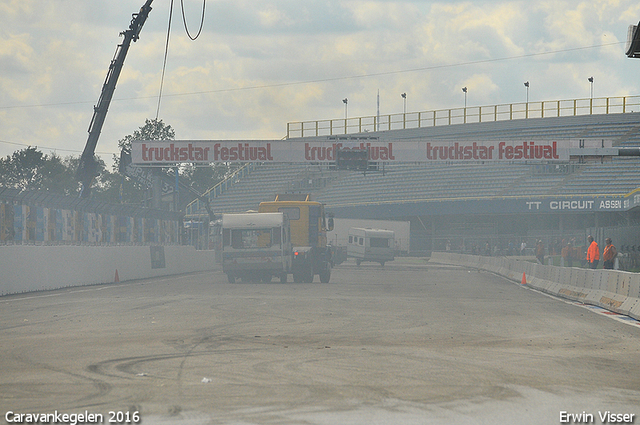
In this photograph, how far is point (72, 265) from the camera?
1042 inches

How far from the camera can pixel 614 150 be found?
3941 cm

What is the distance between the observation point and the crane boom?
47219 millimetres

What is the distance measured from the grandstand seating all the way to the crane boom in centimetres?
2579

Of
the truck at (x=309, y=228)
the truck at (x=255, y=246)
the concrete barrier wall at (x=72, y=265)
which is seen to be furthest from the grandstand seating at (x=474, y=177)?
the truck at (x=255, y=246)

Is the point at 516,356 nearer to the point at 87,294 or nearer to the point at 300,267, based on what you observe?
the point at 87,294

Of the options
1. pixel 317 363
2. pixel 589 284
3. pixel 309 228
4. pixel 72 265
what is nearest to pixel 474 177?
pixel 309 228

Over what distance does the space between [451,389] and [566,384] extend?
1247 millimetres

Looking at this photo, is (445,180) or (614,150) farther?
(445,180)

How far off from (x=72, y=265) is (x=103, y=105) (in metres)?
23.4

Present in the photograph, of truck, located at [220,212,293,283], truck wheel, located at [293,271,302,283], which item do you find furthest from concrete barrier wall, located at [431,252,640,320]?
truck, located at [220,212,293,283]

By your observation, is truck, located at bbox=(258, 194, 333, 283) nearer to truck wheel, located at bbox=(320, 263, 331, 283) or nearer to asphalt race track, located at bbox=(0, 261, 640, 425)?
truck wheel, located at bbox=(320, 263, 331, 283)

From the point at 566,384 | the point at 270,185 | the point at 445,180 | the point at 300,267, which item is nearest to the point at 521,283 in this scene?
the point at 300,267

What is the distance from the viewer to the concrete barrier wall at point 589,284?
58.5 ft

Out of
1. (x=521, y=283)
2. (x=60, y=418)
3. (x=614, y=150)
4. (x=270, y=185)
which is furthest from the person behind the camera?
(x=270, y=185)
